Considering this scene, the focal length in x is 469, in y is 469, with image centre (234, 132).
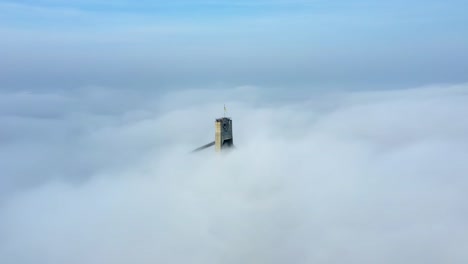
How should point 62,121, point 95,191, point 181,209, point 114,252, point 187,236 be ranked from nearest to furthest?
point 114,252
point 187,236
point 181,209
point 95,191
point 62,121

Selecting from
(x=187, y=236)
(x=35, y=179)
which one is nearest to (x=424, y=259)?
(x=187, y=236)

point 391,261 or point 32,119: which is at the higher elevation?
point 32,119

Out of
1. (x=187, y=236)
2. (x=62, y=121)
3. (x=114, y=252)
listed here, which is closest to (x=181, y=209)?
(x=187, y=236)

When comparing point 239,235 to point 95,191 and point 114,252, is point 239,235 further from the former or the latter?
point 95,191

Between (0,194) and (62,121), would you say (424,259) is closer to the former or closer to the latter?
(0,194)

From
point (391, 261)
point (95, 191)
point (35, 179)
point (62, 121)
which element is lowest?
point (391, 261)

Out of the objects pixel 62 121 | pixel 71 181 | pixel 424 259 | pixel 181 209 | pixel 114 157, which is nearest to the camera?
pixel 424 259

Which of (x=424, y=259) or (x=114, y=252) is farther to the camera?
(x=114, y=252)
